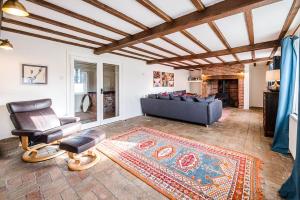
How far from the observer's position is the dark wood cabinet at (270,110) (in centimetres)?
330

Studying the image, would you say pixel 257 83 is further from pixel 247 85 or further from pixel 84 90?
pixel 84 90

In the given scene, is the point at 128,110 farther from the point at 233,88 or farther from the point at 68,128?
the point at 233,88

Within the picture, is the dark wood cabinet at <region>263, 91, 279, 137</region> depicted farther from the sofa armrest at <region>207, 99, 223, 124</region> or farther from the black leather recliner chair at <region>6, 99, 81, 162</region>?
the black leather recliner chair at <region>6, 99, 81, 162</region>

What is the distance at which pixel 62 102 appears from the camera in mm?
3957

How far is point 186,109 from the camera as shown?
4.77 m

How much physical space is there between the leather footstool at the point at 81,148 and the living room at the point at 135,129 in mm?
16

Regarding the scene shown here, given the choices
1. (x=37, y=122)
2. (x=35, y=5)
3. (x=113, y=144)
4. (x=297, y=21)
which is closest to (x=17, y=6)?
(x=35, y=5)

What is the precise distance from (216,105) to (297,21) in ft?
8.84

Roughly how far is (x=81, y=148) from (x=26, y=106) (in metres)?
1.72

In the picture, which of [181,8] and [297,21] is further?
[297,21]

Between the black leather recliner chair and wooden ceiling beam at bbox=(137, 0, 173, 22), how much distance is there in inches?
96.7

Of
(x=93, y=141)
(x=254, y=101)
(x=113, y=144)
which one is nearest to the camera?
(x=93, y=141)

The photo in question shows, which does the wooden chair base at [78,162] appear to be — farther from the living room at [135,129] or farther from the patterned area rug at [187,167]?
the patterned area rug at [187,167]

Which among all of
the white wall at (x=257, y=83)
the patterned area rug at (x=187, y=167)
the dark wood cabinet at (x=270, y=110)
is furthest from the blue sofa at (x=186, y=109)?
the white wall at (x=257, y=83)
